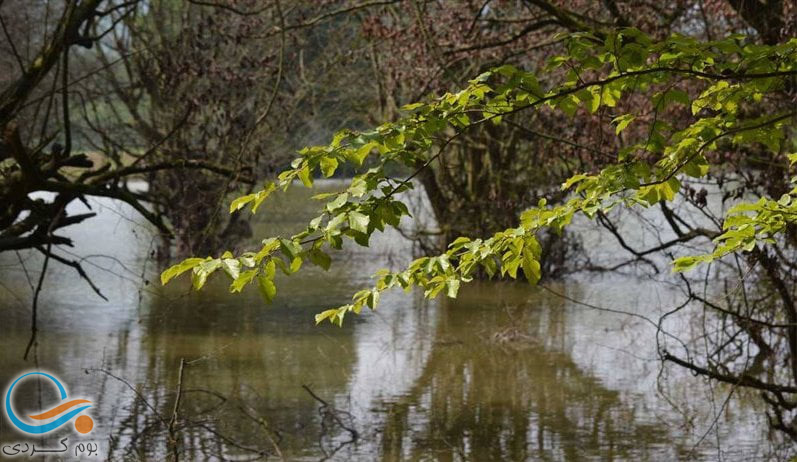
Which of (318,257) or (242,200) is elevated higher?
(242,200)

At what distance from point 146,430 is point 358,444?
49.1 inches

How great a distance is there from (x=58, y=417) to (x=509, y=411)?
2974 mm

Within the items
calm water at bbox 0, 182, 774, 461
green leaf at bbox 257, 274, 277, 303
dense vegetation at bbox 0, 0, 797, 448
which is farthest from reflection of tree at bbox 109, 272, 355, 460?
green leaf at bbox 257, 274, 277, 303

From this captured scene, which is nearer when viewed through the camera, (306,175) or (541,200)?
(306,175)

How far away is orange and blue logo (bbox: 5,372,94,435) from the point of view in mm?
7410

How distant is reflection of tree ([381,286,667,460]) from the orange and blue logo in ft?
6.15

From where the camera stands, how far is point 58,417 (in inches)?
310

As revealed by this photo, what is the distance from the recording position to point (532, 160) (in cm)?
1490

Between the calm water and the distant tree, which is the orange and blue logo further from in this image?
the distant tree

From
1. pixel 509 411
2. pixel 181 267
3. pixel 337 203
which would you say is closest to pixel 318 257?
pixel 337 203

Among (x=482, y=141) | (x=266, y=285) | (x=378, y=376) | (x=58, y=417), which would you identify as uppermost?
(x=482, y=141)

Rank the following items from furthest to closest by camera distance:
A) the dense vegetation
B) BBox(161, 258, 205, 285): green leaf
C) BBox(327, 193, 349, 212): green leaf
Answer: the dense vegetation → BBox(327, 193, 349, 212): green leaf → BBox(161, 258, 205, 285): green leaf

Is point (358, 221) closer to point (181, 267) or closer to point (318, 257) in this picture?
point (318, 257)

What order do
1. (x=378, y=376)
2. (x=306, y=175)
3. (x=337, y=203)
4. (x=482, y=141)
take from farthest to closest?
(x=482, y=141) → (x=378, y=376) → (x=306, y=175) → (x=337, y=203)
